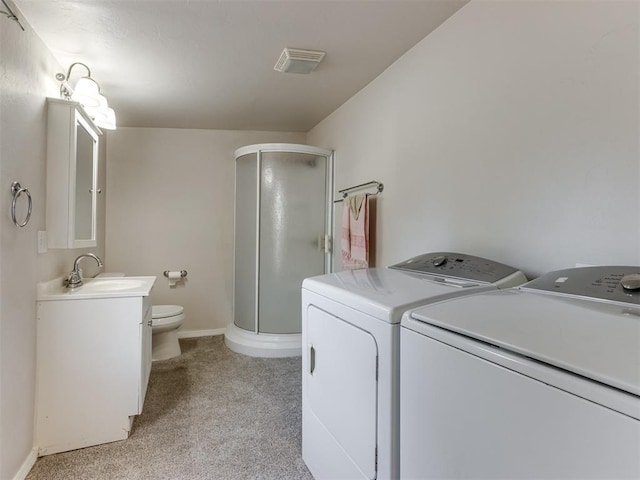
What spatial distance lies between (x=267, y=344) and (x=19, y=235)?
6.28 ft

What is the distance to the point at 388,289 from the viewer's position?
1.17 metres

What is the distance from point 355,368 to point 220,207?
277 centimetres

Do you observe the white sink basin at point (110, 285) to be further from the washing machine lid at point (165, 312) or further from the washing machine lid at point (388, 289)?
the washing machine lid at point (388, 289)

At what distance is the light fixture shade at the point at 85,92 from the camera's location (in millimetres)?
1945

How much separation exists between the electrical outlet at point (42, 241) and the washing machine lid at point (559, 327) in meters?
1.83

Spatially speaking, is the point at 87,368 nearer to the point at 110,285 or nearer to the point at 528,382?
the point at 110,285

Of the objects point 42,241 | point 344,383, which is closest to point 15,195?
point 42,241

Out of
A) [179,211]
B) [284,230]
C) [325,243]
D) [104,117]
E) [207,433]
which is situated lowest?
[207,433]

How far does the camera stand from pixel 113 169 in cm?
324

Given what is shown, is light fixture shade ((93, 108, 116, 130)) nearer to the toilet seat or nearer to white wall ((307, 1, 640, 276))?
the toilet seat

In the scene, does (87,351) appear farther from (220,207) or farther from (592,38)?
(592,38)

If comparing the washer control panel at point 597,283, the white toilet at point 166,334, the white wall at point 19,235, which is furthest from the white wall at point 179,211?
the washer control panel at point 597,283

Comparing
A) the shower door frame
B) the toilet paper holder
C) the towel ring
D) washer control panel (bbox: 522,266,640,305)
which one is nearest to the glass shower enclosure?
the shower door frame

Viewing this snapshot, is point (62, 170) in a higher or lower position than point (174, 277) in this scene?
higher
